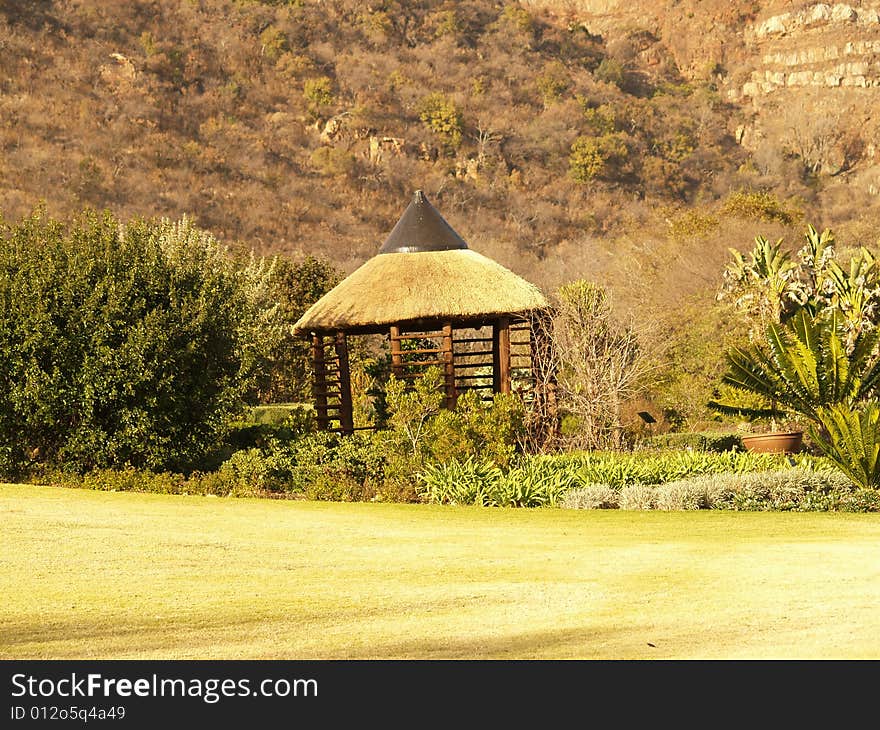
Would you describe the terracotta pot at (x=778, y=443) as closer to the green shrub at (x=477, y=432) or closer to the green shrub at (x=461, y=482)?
the green shrub at (x=477, y=432)

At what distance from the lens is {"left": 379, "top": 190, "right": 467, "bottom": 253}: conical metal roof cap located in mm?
23359

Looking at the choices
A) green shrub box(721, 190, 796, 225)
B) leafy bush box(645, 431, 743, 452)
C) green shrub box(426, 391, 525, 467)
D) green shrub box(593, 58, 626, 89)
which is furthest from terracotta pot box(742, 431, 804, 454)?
green shrub box(593, 58, 626, 89)

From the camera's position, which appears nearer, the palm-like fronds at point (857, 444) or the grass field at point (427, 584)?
the grass field at point (427, 584)

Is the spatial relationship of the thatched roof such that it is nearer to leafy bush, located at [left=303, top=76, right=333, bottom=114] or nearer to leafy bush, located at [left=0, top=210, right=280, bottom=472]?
leafy bush, located at [left=0, top=210, right=280, bottom=472]

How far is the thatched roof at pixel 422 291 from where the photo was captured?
70.0ft

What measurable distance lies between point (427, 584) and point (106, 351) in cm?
864

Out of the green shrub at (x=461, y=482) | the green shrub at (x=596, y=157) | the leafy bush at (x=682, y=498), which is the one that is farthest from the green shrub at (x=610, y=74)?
the leafy bush at (x=682, y=498)

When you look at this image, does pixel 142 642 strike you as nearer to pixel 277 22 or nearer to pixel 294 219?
pixel 294 219

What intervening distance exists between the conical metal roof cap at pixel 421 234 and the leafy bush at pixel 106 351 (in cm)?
648

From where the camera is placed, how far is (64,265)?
54.9ft

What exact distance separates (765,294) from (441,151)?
49123mm

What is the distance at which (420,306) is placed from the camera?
21.3 m

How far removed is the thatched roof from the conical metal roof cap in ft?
0.07

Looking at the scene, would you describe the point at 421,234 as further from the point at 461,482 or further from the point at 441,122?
the point at 441,122
